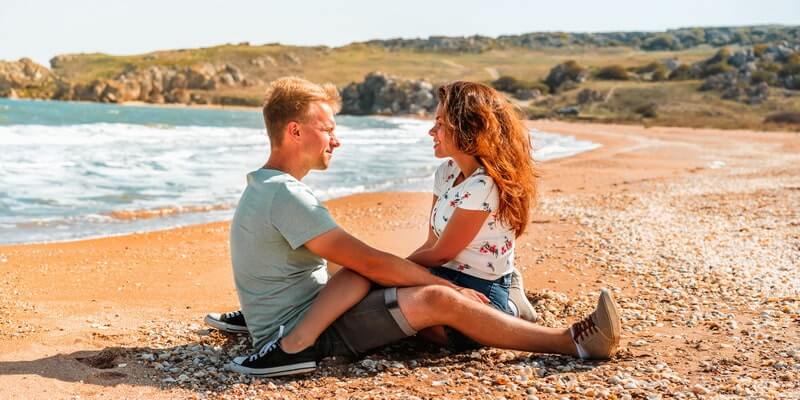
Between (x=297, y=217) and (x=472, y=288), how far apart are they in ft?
3.76

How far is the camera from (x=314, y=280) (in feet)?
14.1

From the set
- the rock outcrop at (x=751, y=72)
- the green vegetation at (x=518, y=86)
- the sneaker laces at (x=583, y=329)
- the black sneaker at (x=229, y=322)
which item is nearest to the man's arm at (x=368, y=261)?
the sneaker laces at (x=583, y=329)

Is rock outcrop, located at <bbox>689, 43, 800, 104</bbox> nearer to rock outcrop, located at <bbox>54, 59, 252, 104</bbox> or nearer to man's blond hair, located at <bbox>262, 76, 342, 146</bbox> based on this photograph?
man's blond hair, located at <bbox>262, 76, 342, 146</bbox>

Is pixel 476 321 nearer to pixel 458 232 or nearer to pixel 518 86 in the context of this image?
pixel 458 232

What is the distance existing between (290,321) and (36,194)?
1098 cm

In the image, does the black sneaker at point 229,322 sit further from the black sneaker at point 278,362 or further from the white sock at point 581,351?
the white sock at point 581,351

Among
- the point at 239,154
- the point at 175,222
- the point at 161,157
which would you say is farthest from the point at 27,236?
the point at 239,154

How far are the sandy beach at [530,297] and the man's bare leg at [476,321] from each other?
11cm

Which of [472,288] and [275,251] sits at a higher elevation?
[275,251]

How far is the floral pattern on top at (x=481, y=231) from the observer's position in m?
4.27

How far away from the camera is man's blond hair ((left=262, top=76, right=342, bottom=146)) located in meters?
4.12

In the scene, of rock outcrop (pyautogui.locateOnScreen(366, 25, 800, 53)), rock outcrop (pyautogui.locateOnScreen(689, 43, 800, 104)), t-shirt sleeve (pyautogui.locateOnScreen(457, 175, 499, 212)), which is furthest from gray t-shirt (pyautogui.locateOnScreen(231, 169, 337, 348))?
rock outcrop (pyautogui.locateOnScreen(366, 25, 800, 53))

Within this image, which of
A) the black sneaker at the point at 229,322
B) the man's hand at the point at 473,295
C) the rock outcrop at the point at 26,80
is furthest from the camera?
the rock outcrop at the point at 26,80

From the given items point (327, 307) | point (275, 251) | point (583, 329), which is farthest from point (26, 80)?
point (583, 329)
